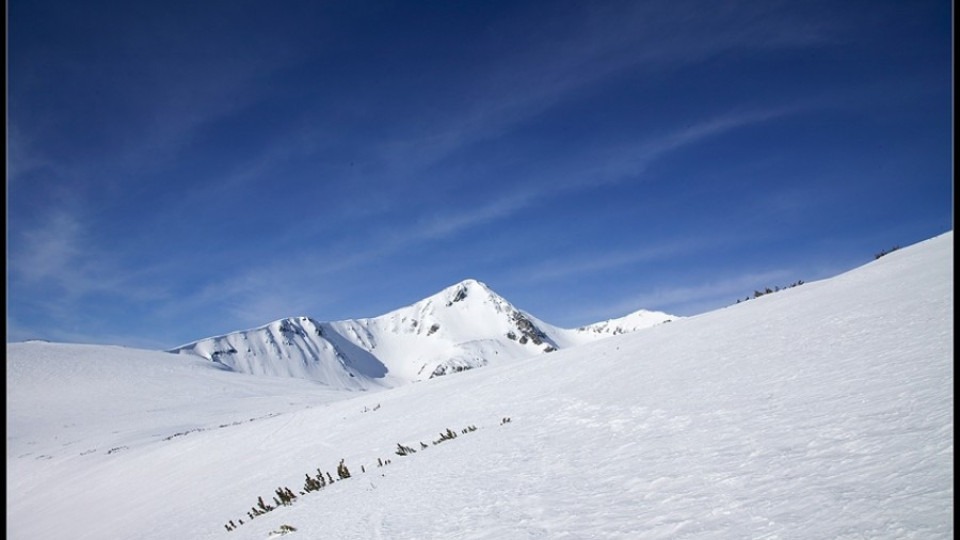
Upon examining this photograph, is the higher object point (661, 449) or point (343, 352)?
Answer: point (343, 352)

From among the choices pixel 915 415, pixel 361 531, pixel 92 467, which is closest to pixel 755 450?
pixel 915 415

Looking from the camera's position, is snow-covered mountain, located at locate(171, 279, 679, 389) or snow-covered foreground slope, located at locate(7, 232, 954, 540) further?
snow-covered mountain, located at locate(171, 279, 679, 389)

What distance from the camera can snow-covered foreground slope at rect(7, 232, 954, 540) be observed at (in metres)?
2.89

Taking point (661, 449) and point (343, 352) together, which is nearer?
point (661, 449)

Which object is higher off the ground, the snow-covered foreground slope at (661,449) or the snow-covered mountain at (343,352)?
the snow-covered mountain at (343,352)

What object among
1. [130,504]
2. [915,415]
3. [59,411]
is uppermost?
[59,411]

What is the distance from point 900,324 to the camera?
6.02 meters

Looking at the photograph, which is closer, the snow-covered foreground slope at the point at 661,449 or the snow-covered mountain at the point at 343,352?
the snow-covered foreground slope at the point at 661,449

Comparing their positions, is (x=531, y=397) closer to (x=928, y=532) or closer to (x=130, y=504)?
(x=928, y=532)

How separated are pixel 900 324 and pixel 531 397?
557 centimetres

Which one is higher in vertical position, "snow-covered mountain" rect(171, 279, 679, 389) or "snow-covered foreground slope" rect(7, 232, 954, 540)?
"snow-covered mountain" rect(171, 279, 679, 389)

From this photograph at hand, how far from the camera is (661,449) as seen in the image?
4.46m

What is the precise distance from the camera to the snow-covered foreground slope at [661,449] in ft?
9.49

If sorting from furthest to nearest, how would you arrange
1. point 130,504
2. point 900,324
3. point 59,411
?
point 59,411, point 130,504, point 900,324
